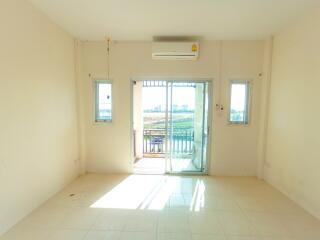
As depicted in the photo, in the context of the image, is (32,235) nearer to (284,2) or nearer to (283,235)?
(283,235)

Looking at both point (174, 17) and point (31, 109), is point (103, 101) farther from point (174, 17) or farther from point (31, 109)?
point (174, 17)

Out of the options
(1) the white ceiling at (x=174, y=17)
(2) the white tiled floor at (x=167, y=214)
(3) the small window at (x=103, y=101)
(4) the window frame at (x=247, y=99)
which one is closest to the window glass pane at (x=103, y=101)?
(3) the small window at (x=103, y=101)

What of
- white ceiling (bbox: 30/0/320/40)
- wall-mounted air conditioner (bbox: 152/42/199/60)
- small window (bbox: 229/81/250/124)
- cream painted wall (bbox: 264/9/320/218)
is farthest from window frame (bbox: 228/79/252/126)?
wall-mounted air conditioner (bbox: 152/42/199/60)

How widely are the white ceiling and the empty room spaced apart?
0.03 metres

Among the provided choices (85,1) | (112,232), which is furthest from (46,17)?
(112,232)

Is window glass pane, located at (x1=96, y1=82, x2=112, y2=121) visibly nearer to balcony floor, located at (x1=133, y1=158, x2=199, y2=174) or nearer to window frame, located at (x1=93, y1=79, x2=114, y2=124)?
window frame, located at (x1=93, y1=79, x2=114, y2=124)

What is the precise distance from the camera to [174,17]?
288 centimetres

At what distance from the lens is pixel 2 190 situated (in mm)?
2133

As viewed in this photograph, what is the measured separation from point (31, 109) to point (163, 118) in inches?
93.0

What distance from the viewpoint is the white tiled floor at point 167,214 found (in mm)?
2178

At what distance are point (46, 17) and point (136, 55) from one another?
1.61 metres

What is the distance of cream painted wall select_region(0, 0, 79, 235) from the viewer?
2.17 m

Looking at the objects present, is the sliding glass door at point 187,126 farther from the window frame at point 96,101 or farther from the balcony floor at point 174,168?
the window frame at point 96,101

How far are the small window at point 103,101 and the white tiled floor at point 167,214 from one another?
1309 mm
